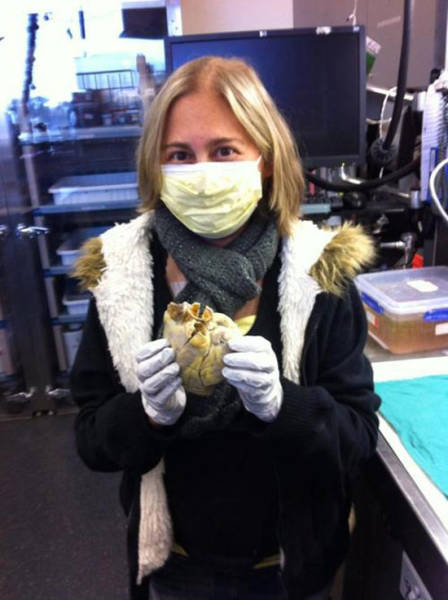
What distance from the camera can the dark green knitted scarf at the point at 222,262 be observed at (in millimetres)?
792

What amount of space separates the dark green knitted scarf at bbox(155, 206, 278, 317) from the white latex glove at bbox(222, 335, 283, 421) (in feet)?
0.42

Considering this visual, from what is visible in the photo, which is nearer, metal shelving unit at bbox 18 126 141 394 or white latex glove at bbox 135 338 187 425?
white latex glove at bbox 135 338 187 425

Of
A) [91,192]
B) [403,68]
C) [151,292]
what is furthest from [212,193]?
[91,192]

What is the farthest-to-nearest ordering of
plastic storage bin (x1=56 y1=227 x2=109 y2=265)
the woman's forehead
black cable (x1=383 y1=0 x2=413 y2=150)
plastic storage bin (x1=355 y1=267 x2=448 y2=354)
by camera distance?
plastic storage bin (x1=56 y1=227 x2=109 y2=265)
black cable (x1=383 y1=0 x2=413 y2=150)
plastic storage bin (x1=355 y1=267 x2=448 y2=354)
the woman's forehead

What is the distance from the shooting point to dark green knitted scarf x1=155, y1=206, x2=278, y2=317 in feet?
2.60

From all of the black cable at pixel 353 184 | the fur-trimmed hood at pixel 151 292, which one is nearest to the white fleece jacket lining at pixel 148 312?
the fur-trimmed hood at pixel 151 292

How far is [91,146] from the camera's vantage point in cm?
265

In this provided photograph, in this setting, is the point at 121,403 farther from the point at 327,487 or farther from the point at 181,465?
the point at 327,487

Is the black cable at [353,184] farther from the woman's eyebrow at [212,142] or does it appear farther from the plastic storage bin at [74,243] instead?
the plastic storage bin at [74,243]

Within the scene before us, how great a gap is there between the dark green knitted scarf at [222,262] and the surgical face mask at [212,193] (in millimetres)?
25

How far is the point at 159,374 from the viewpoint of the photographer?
0.67 m

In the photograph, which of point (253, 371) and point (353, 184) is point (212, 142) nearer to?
point (253, 371)

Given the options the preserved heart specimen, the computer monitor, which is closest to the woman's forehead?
the preserved heart specimen

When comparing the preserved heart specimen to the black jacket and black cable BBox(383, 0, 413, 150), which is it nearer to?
the black jacket
